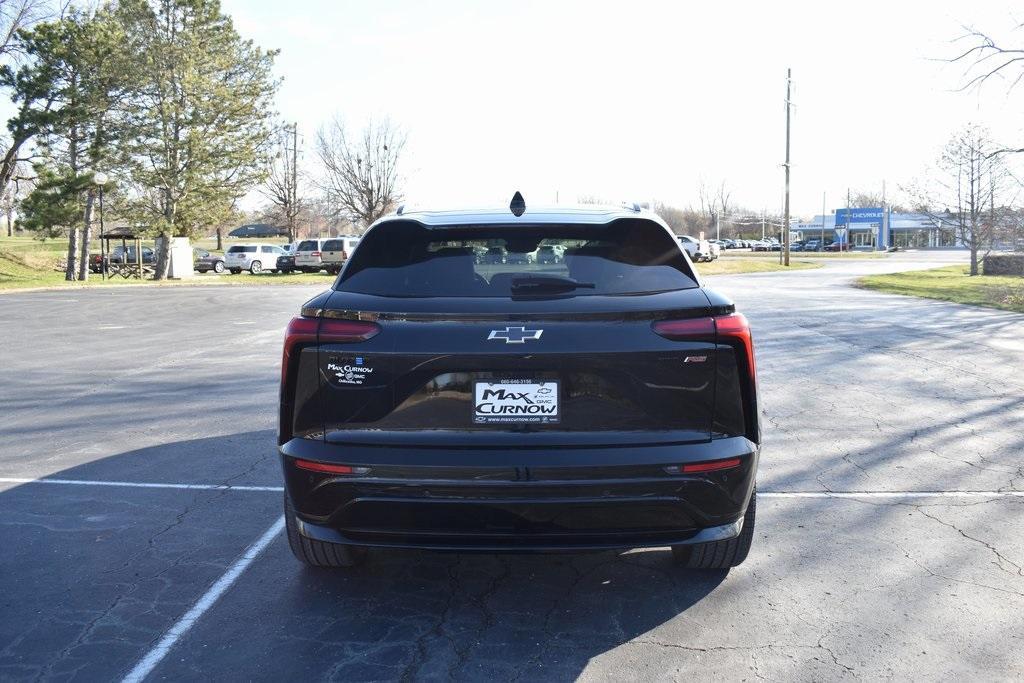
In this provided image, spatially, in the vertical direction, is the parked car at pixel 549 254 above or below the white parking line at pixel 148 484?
above

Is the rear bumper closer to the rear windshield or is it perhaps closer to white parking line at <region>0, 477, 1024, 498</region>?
the rear windshield

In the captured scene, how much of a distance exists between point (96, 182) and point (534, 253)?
116ft

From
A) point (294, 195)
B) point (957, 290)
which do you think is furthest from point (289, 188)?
point (957, 290)

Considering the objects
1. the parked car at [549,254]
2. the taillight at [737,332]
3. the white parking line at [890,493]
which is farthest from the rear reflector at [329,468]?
the white parking line at [890,493]

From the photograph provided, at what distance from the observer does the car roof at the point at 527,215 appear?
372cm

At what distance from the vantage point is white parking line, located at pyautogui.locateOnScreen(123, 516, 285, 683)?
310 cm

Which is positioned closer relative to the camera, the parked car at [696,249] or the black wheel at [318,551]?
the black wheel at [318,551]

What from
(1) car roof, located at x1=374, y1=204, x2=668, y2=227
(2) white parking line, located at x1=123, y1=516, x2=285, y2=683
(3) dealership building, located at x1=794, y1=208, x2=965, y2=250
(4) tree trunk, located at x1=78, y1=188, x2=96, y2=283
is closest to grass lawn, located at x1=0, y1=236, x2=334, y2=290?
(4) tree trunk, located at x1=78, y1=188, x2=96, y2=283

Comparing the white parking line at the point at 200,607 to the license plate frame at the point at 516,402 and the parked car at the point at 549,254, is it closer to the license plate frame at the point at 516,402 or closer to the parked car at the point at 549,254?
the license plate frame at the point at 516,402

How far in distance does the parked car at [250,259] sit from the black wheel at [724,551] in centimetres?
4710

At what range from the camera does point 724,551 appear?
385 cm

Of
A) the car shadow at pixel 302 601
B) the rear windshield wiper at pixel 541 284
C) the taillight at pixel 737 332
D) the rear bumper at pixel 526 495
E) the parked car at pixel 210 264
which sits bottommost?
the car shadow at pixel 302 601

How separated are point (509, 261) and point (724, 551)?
1.64 metres

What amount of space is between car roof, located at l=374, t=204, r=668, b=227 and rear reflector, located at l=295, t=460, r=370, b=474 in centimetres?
108
